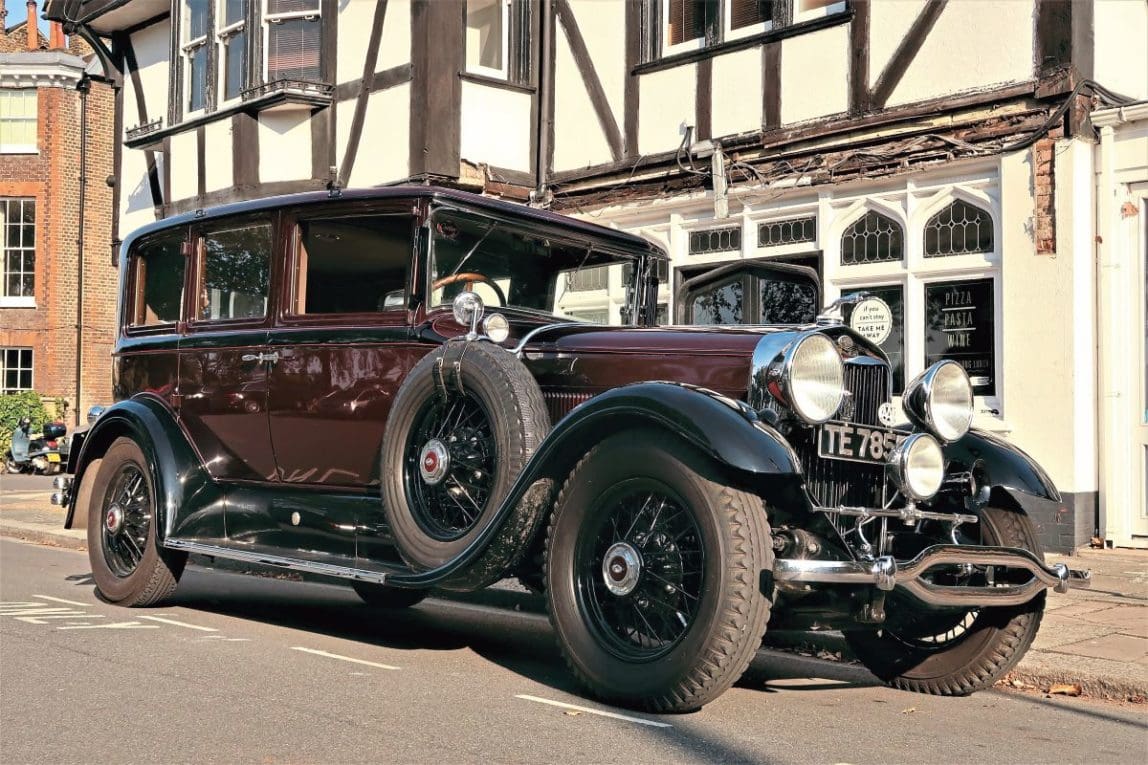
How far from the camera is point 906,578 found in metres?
4.32

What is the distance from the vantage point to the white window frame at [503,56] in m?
14.1

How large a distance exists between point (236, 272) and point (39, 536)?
637 cm

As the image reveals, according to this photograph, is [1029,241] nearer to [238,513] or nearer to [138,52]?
[238,513]

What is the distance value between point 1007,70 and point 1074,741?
22.4 feet

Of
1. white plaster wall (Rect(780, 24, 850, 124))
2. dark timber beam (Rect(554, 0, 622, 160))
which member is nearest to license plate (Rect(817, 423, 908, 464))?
white plaster wall (Rect(780, 24, 850, 124))

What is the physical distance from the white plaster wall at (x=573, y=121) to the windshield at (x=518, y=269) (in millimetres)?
6354

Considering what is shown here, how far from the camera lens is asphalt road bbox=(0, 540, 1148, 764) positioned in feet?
13.4

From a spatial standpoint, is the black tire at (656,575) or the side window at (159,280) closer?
the black tire at (656,575)

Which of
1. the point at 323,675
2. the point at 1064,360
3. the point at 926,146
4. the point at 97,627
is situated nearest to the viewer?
the point at 323,675

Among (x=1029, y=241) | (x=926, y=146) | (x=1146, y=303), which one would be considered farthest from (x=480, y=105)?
(x=1146, y=303)

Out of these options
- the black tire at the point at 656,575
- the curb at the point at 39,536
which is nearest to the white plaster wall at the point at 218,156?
the curb at the point at 39,536

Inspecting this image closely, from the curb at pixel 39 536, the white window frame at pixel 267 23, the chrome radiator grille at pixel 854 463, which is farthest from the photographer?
the white window frame at pixel 267 23

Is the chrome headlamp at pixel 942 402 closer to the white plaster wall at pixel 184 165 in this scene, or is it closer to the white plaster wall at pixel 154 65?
the white plaster wall at pixel 184 165

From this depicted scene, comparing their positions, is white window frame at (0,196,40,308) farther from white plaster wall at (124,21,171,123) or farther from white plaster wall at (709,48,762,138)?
white plaster wall at (709,48,762,138)
